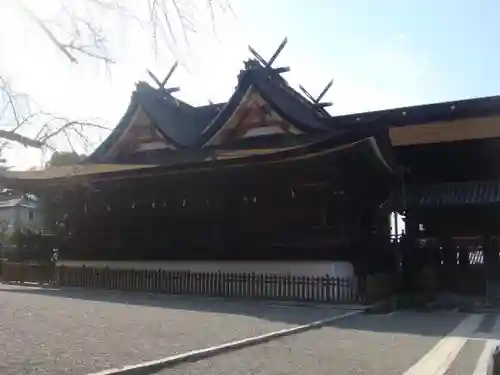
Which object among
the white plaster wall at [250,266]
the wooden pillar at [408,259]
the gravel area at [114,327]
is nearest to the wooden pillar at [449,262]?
the wooden pillar at [408,259]

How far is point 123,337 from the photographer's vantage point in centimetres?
862

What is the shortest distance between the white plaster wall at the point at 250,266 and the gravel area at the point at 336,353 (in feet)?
15.3

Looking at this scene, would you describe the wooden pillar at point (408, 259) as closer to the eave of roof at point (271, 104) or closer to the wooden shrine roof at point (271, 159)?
the wooden shrine roof at point (271, 159)

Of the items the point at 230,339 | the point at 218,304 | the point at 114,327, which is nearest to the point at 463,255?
the point at 218,304

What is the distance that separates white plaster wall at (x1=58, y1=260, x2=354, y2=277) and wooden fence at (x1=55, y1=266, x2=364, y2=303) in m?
1.01

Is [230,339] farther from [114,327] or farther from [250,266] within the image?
[250,266]

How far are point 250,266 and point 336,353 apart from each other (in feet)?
33.7

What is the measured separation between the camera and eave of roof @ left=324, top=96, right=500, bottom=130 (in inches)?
806

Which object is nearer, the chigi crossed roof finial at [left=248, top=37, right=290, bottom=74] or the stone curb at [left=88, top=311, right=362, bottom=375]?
the stone curb at [left=88, top=311, right=362, bottom=375]

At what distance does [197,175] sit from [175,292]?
12.4 feet

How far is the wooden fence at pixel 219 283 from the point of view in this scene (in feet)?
50.6

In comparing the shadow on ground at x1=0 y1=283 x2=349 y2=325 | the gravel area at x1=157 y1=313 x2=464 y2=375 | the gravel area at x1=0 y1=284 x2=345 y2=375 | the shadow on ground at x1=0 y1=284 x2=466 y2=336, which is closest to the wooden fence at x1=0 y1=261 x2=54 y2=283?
the shadow on ground at x1=0 y1=283 x2=349 y2=325

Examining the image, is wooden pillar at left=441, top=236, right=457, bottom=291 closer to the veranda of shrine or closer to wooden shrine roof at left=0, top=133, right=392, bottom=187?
the veranda of shrine

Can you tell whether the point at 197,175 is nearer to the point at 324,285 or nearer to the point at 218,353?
the point at 324,285
